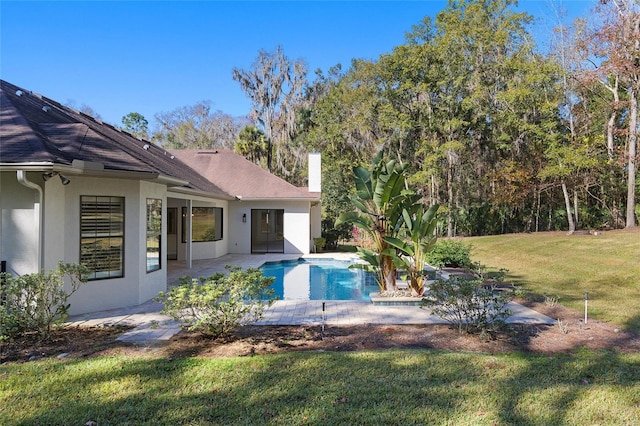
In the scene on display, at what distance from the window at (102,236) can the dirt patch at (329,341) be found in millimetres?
1528

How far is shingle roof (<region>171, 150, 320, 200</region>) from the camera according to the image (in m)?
18.2

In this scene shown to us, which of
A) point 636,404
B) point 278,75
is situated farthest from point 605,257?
point 278,75

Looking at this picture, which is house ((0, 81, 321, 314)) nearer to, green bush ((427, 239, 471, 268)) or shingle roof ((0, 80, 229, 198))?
shingle roof ((0, 80, 229, 198))

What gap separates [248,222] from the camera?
61.1ft

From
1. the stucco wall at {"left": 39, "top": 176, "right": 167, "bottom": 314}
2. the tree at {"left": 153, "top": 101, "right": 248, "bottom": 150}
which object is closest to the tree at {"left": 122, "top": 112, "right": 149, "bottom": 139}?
the tree at {"left": 153, "top": 101, "right": 248, "bottom": 150}

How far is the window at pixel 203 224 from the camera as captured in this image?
16253 mm

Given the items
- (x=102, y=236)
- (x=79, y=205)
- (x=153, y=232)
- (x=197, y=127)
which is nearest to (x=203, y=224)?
(x=153, y=232)

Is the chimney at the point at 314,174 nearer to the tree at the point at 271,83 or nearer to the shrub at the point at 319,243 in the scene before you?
the shrub at the point at 319,243

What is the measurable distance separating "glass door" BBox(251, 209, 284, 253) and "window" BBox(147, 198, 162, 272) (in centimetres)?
998

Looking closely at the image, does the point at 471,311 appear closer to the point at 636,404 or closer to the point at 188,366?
the point at 636,404

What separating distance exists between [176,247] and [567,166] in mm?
19902

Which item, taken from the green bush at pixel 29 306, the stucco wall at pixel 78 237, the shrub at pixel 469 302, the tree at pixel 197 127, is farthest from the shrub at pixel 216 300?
the tree at pixel 197 127

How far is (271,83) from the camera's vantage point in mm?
31172

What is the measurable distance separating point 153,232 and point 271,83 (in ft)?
82.0
